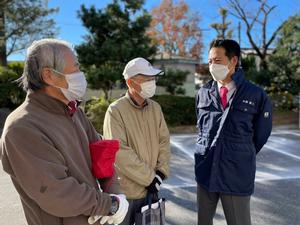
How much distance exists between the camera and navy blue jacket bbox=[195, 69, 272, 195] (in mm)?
2502

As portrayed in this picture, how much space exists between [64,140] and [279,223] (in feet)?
9.78

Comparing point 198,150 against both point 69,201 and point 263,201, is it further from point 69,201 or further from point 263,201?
point 263,201

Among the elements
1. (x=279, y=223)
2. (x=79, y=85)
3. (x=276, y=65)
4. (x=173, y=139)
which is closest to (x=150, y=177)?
(x=79, y=85)

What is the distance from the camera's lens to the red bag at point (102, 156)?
70.7 inches

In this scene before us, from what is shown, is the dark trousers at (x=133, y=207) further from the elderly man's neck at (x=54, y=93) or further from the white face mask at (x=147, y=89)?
the elderly man's neck at (x=54, y=93)

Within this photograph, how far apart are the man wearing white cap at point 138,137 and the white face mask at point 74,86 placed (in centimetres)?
74

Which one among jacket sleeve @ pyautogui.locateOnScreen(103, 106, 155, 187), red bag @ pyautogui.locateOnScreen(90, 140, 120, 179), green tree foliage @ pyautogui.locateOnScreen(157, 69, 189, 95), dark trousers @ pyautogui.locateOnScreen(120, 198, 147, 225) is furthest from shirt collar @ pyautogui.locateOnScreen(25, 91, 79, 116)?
green tree foliage @ pyautogui.locateOnScreen(157, 69, 189, 95)

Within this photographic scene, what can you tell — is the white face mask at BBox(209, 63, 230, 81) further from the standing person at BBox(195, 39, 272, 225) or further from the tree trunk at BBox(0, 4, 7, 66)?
the tree trunk at BBox(0, 4, 7, 66)

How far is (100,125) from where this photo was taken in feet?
32.6

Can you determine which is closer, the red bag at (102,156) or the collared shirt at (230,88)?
the red bag at (102,156)

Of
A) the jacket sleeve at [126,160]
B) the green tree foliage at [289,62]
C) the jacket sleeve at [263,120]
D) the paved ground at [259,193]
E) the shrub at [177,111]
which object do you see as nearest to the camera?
the jacket sleeve at [126,160]

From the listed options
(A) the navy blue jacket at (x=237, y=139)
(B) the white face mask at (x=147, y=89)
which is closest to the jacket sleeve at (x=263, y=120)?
(A) the navy blue jacket at (x=237, y=139)

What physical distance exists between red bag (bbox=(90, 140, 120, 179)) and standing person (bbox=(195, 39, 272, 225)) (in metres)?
0.99

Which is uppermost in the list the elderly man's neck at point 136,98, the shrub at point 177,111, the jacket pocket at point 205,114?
the elderly man's neck at point 136,98
